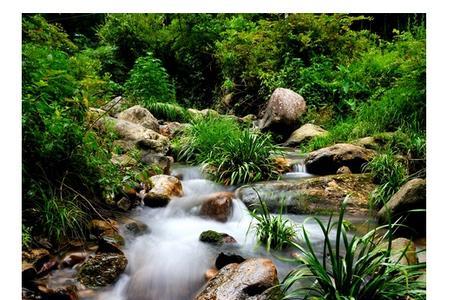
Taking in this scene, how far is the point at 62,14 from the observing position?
245cm

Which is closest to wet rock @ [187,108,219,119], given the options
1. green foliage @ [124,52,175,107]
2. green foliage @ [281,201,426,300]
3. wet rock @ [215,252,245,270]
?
green foliage @ [124,52,175,107]

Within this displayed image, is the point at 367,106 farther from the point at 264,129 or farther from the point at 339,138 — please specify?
the point at 264,129

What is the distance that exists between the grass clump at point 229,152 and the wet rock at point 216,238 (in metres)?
1.29

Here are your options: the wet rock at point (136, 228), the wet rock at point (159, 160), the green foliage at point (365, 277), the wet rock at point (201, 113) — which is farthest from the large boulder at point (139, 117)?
the green foliage at point (365, 277)

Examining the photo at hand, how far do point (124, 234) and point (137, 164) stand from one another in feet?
3.84

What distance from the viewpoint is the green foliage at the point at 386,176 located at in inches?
146

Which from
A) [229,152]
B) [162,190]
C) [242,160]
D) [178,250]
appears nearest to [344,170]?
[242,160]

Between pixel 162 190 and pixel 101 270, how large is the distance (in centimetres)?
133

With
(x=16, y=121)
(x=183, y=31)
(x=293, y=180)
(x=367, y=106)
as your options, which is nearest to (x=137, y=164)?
(x=293, y=180)

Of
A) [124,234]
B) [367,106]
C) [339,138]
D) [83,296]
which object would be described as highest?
[367,106]

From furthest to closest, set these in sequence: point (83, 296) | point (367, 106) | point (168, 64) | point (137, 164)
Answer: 1. point (168, 64)
2. point (367, 106)
3. point (137, 164)
4. point (83, 296)

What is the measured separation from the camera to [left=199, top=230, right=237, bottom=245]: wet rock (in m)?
3.21

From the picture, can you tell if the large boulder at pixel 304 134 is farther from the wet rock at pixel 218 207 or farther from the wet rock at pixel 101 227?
the wet rock at pixel 101 227

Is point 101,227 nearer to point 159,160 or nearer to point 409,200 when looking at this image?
point 159,160
